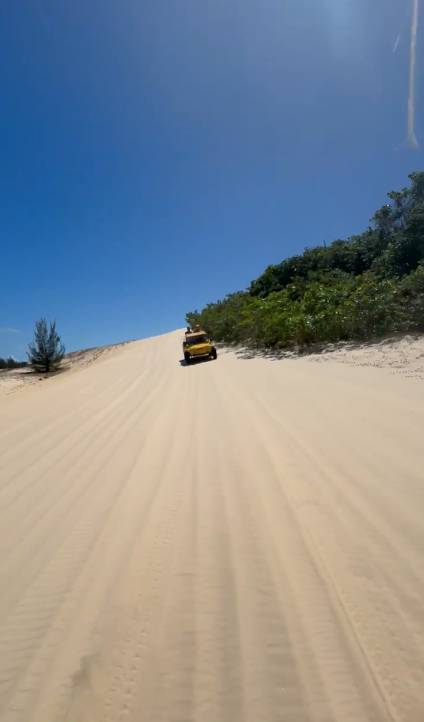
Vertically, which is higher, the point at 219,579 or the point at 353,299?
the point at 353,299

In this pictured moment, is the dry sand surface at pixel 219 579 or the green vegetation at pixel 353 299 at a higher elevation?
the green vegetation at pixel 353 299

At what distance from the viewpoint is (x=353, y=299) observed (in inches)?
428

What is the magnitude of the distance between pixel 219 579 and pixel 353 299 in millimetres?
10837

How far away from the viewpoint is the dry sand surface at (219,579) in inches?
49.3

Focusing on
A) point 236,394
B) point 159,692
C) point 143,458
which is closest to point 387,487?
point 159,692

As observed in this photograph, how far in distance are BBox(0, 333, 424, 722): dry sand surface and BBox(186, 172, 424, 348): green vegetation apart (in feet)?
24.2

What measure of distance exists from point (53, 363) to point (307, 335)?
24.3m

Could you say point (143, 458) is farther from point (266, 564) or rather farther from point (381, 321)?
point (381, 321)

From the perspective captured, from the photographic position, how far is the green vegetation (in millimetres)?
10344

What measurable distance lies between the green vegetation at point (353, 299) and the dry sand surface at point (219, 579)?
7.37 metres

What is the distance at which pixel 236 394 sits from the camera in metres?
6.57

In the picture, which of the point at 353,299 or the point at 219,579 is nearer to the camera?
the point at 219,579

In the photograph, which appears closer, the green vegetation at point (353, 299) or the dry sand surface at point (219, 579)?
the dry sand surface at point (219, 579)

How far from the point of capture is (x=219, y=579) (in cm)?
182
